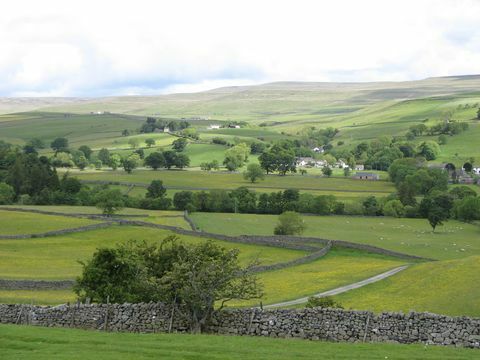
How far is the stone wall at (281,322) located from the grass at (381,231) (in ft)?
181

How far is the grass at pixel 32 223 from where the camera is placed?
94400 millimetres

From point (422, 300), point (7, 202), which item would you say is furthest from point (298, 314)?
Result: point (7, 202)

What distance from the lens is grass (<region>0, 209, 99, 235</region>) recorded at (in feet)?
310

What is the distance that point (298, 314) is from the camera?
32875mm

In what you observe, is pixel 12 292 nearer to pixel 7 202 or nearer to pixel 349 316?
pixel 349 316

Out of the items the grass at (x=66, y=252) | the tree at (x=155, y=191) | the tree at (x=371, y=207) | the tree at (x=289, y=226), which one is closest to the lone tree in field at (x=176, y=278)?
the grass at (x=66, y=252)

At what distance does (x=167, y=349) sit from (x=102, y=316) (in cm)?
861

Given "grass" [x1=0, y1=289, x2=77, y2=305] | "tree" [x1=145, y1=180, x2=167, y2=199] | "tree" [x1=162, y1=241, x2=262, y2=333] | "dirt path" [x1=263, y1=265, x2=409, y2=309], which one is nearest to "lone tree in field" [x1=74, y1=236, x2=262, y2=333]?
"tree" [x1=162, y1=241, x2=262, y2=333]

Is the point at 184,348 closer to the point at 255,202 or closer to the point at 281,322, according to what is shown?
the point at 281,322

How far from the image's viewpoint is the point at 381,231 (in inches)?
4469

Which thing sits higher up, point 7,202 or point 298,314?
point 298,314

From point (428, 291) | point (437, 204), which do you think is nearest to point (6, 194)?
point (437, 204)

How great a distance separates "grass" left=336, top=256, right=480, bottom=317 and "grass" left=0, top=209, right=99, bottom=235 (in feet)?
166

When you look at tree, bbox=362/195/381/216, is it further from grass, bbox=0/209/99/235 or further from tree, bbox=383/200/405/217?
grass, bbox=0/209/99/235
